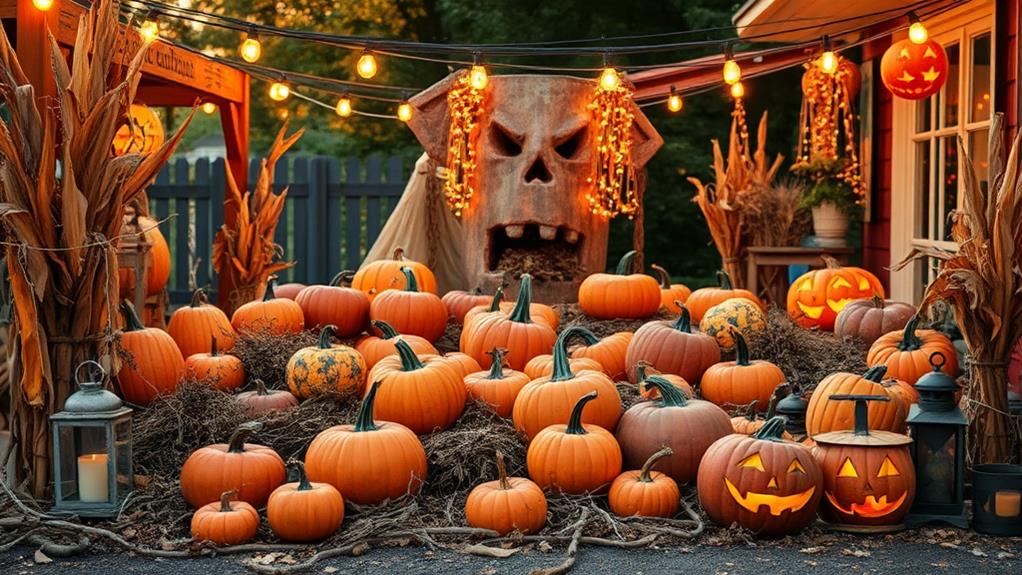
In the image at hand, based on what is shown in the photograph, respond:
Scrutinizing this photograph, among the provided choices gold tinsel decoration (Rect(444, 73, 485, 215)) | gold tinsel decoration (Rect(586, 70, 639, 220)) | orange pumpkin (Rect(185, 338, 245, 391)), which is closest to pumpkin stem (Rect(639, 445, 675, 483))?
orange pumpkin (Rect(185, 338, 245, 391))

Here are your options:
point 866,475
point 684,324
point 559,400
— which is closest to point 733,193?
point 684,324

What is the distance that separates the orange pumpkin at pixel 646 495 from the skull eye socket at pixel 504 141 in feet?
14.9

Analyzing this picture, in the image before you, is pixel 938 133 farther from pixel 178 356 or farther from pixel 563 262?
pixel 178 356

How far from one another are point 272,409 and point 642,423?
1.78 m

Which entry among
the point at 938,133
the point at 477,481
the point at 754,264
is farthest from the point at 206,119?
the point at 477,481

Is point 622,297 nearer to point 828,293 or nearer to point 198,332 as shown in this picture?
point 828,293

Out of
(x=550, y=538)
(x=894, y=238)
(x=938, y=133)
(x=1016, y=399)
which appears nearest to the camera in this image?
(x=550, y=538)

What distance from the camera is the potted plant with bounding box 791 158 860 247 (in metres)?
10.5

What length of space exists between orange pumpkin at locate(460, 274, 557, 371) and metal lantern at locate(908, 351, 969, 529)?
6.96ft

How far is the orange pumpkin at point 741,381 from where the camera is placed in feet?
20.0

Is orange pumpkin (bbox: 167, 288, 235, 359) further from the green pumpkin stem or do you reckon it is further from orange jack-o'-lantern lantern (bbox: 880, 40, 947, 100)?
orange jack-o'-lantern lantern (bbox: 880, 40, 947, 100)

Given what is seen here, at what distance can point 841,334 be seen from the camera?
746 cm

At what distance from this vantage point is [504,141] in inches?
371

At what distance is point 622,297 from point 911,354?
196 centimetres
